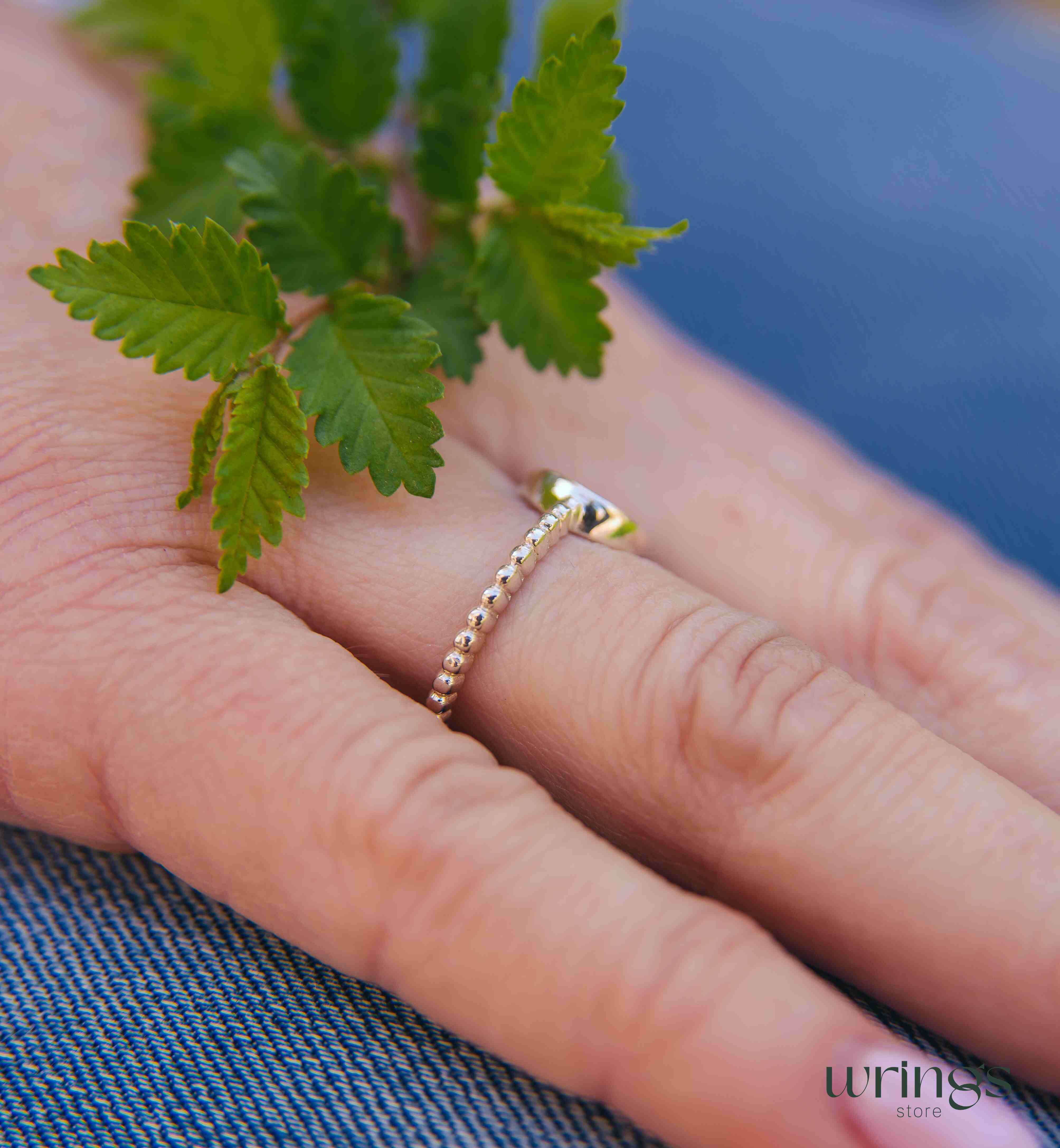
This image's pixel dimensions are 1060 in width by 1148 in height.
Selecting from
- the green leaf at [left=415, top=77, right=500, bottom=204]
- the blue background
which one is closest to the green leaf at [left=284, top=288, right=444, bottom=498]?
the green leaf at [left=415, top=77, right=500, bottom=204]

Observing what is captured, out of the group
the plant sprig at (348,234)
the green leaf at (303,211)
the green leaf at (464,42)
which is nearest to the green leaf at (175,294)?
the plant sprig at (348,234)

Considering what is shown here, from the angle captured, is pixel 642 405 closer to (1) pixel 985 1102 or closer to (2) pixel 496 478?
(2) pixel 496 478

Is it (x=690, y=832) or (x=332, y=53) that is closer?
(x=690, y=832)

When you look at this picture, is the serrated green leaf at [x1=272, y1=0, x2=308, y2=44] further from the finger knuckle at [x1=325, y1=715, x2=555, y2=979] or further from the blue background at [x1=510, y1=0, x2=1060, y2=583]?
the finger knuckle at [x1=325, y1=715, x2=555, y2=979]

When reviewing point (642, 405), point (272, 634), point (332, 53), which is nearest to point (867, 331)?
point (642, 405)

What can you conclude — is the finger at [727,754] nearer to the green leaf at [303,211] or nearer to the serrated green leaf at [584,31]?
the green leaf at [303,211]

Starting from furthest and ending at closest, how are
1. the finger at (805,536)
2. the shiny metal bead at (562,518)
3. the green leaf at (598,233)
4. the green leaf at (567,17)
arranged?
1. the green leaf at (567,17)
2. the finger at (805,536)
3. the shiny metal bead at (562,518)
4. the green leaf at (598,233)

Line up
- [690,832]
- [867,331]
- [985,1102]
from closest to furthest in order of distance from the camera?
1. [985,1102]
2. [690,832]
3. [867,331]
